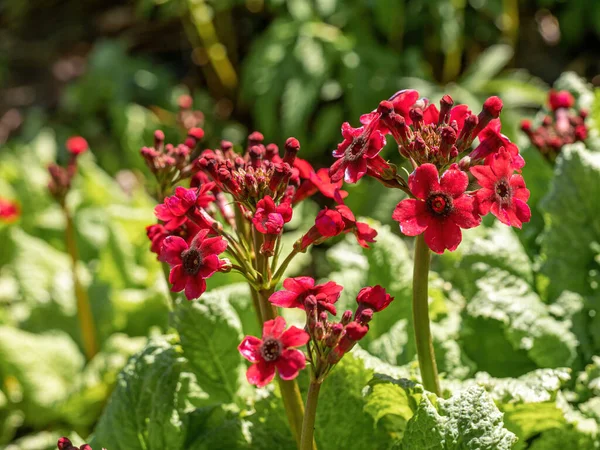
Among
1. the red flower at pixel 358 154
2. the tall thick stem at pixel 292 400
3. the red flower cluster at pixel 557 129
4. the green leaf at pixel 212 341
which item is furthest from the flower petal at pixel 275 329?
the red flower cluster at pixel 557 129

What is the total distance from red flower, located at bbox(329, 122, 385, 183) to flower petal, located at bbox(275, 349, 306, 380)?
44 cm

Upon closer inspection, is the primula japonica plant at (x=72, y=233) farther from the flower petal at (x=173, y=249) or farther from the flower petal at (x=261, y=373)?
the flower petal at (x=261, y=373)

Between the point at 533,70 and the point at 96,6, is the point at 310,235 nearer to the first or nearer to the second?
the point at 533,70

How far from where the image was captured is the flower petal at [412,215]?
5.78 ft

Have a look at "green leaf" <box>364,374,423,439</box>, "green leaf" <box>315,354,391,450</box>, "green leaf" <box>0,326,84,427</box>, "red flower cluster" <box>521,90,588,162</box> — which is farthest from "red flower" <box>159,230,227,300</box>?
"green leaf" <box>0,326,84,427</box>

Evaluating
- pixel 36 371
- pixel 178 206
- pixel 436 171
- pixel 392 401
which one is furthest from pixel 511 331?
pixel 36 371

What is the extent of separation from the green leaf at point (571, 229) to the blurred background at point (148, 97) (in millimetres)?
35

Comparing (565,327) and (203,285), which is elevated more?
(565,327)

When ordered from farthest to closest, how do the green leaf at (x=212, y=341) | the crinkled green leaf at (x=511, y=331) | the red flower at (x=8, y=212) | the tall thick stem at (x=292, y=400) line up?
the red flower at (x=8, y=212) < the crinkled green leaf at (x=511, y=331) < the green leaf at (x=212, y=341) < the tall thick stem at (x=292, y=400)

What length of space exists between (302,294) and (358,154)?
37 centimetres

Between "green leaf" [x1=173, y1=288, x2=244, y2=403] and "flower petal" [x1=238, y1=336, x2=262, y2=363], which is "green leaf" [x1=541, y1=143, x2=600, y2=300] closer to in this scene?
"green leaf" [x1=173, y1=288, x2=244, y2=403]

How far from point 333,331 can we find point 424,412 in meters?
0.46

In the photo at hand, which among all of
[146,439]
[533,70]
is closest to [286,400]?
[146,439]

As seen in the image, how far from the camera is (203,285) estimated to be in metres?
1.82
